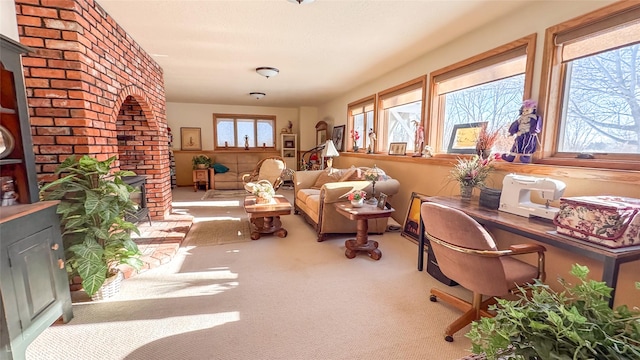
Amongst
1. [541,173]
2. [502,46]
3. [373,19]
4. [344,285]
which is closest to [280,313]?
[344,285]

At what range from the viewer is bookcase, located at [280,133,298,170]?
7752 mm

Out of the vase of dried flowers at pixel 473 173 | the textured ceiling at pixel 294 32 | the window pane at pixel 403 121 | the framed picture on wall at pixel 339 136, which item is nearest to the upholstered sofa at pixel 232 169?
the framed picture on wall at pixel 339 136

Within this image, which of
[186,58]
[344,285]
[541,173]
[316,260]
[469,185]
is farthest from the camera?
[186,58]

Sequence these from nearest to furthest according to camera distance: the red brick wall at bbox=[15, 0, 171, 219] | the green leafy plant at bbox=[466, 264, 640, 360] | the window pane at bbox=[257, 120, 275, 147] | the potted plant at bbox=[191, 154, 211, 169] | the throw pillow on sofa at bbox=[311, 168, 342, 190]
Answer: the green leafy plant at bbox=[466, 264, 640, 360]
the red brick wall at bbox=[15, 0, 171, 219]
the throw pillow on sofa at bbox=[311, 168, 342, 190]
the potted plant at bbox=[191, 154, 211, 169]
the window pane at bbox=[257, 120, 275, 147]

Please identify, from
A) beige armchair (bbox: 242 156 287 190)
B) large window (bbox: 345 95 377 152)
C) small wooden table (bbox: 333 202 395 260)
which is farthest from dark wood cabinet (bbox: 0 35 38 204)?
large window (bbox: 345 95 377 152)

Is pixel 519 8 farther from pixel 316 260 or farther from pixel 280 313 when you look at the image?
pixel 280 313

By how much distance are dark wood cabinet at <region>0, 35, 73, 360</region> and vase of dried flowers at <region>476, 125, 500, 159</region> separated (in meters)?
3.21

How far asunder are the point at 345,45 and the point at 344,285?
250 centimetres

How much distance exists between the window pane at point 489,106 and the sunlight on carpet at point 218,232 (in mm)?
2716

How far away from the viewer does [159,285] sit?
218 cm

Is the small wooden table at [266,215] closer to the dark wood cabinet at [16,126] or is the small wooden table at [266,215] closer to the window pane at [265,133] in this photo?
the dark wood cabinet at [16,126]

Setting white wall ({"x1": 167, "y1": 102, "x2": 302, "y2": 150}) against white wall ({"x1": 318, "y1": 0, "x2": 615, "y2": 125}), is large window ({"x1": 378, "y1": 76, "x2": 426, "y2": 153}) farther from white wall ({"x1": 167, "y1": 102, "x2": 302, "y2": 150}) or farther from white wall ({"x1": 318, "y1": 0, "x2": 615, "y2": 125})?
white wall ({"x1": 167, "y1": 102, "x2": 302, "y2": 150})

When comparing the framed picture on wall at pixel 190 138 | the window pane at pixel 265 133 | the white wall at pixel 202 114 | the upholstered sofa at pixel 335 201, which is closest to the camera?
the upholstered sofa at pixel 335 201

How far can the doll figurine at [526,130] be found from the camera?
209cm
